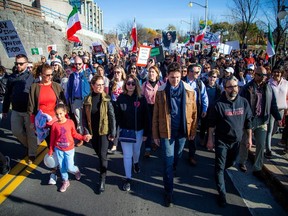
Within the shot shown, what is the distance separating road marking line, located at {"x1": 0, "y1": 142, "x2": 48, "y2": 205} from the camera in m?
4.03

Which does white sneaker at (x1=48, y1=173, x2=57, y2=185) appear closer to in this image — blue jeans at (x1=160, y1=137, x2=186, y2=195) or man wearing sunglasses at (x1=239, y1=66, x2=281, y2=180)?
blue jeans at (x1=160, y1=137, x2=186, y2=195)

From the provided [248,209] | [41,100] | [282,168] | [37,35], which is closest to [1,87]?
[41,100]

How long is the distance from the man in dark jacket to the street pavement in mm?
440

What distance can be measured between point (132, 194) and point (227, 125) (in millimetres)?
1880

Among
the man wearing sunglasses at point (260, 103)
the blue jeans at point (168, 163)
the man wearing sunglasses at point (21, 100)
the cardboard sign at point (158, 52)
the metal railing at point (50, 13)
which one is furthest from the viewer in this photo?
the metal railing at point (50, 13)

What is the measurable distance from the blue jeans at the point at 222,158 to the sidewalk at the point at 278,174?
978 mm

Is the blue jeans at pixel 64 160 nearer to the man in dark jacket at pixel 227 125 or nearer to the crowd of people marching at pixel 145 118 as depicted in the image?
the crowd of people marching at pixel 145 118

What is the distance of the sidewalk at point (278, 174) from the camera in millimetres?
3944

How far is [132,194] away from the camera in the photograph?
3988 millimetres

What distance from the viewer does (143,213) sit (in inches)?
137

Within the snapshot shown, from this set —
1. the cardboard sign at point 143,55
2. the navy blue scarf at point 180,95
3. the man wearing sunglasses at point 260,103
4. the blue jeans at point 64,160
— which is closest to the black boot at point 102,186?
the blue jeans at point 64,160

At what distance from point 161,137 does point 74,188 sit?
69.3 inches

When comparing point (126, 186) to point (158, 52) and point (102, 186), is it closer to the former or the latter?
point (102, 186)

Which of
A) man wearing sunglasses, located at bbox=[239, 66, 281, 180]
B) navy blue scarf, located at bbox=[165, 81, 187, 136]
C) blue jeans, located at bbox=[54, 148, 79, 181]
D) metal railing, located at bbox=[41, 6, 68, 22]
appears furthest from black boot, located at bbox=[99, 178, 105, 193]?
metal railing, located at bbox=[41, 6, 68, 22]
